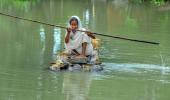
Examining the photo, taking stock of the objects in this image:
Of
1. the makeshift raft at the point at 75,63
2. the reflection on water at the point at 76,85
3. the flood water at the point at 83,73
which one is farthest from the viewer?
the makeshift raft at the point at 75,63

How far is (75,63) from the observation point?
34.6 feet

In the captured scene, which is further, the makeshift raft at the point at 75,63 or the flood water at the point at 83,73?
the makeshift raft at the point at 75,63

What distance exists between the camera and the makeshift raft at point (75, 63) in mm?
10367

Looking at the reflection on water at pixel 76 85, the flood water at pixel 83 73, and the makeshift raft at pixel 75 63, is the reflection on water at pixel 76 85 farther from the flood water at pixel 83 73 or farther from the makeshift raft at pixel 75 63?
the makeshift raft at pixel 75 63

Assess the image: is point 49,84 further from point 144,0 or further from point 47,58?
point 144,0

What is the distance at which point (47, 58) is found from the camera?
1188 cm

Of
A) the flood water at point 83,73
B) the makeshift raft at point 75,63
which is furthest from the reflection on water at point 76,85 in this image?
the makeshift raft at point 75,63

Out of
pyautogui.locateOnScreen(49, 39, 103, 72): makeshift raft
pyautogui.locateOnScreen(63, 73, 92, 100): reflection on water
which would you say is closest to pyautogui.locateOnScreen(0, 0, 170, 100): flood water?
pyautogui.locateOnScreen(63, 73, 92, 100): reflection on water

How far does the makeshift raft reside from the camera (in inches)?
408

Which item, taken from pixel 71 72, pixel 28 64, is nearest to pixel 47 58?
pixel 28 64

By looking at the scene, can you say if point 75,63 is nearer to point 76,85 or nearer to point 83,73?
point 83,73

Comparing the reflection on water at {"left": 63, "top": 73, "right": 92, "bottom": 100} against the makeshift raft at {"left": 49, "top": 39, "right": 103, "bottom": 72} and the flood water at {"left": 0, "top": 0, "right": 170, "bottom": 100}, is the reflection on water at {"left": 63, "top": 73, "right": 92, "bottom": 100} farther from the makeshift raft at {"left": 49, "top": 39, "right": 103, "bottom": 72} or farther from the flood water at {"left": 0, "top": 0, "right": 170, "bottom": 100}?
the makeshift raft at {"left": 49, "top": 39, "right": 103, "bottom": 72}

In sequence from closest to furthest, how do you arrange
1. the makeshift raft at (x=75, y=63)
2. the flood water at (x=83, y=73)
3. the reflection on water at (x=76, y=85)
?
the reflection on water at (x=76, y=85)
the flood water at (x=83, y=73)
the makeshift raft at (x=75, y=63)

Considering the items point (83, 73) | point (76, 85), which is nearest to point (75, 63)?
point (83, 73)
